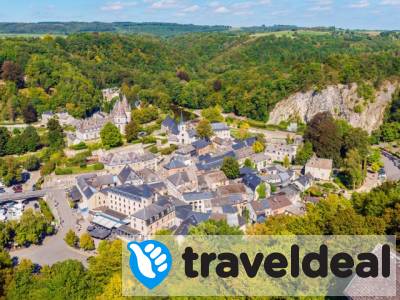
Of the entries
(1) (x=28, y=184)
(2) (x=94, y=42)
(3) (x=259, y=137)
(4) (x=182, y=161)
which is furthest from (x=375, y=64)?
(2) (x=94, y=42)

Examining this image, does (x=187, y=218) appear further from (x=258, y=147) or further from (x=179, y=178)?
(x=258, y=147)

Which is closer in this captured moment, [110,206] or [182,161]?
[110,206]

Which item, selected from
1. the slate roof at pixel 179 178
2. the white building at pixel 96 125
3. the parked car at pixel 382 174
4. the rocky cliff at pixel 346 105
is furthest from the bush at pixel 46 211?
the rocky cliff at pixel 346 105

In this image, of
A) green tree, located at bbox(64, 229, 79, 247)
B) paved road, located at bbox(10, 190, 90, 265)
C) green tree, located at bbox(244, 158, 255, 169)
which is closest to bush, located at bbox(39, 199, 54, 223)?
paved road, located at bbox(10, 190, 90, 265)

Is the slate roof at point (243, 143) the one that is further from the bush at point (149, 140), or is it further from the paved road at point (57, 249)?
the paved road at point (57, 249)

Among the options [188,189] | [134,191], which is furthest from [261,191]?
[134,191]

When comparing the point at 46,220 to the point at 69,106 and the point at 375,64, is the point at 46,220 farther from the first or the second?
the point at 375,64

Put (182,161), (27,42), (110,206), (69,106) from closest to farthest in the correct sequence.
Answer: (110,206) < (182,161) < (69,106) < (27,42)
